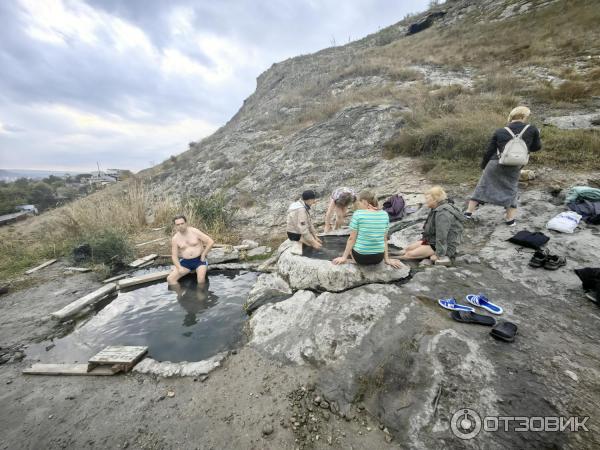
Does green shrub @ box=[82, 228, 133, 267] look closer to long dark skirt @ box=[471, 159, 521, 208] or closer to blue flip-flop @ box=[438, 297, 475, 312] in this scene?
blue flip-flop @ box=[438, 297, 475, 312]

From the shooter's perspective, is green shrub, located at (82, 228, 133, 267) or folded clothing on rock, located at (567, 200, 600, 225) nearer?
folded clothing on rock, located at (567, 200, 600, 225)

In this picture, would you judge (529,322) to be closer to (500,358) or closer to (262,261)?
(500,358)

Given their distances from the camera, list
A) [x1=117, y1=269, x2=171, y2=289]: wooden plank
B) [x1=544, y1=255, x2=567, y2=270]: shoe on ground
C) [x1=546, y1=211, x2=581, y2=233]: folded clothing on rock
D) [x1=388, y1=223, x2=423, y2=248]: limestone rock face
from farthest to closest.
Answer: [x1=117, y1=269, x2=171, y2=289]: wooden plank → [x1=388, y1=223, x2=423, y2=248]: limestone rock face → [x1=546, y1=211, x2=581, y2=233]: folded clothing on rock → [x1=544, y1=255, x2=567, y2=270]: shoe on ground

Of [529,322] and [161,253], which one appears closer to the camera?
[529,322]

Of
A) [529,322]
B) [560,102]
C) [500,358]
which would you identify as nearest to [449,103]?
[560,102]

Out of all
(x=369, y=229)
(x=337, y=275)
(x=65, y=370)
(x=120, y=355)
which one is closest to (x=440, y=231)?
(x=369, y=229)

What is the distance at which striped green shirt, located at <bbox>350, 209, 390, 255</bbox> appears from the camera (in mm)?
3594

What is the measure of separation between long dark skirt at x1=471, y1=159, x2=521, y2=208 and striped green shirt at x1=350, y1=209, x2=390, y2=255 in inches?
99.7

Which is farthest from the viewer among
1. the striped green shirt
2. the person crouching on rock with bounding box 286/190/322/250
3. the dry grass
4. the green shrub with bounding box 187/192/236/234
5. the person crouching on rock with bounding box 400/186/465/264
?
the green shrub with bounding box 187/192/236/234

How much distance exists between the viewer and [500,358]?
2.36 metres

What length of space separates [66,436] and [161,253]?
5.11 meters

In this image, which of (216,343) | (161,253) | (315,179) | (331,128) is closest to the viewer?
(216,343)

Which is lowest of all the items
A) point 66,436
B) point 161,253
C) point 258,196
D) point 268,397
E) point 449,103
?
point 268,397

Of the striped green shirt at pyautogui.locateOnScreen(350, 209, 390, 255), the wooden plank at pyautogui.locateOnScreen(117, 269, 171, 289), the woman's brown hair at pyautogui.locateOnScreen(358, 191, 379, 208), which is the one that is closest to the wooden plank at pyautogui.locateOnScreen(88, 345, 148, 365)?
the wooden plank at pyautogui.locateOnScreen(117, 269, 171, 289)
